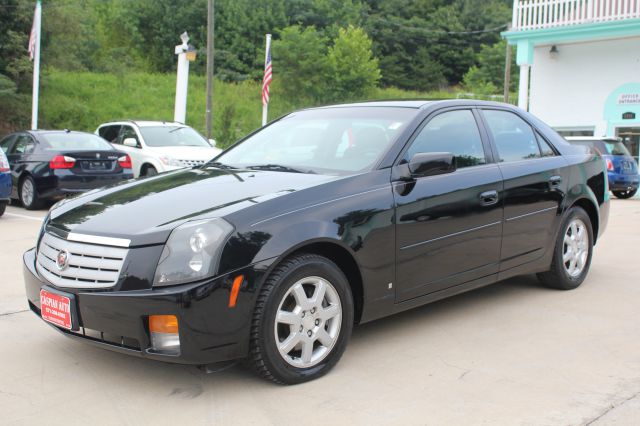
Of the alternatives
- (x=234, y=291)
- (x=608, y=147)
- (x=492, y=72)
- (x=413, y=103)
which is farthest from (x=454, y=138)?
(x=492, y=72)

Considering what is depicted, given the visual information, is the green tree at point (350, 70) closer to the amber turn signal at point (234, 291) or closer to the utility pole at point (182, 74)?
the utility pole at point (182, 74)

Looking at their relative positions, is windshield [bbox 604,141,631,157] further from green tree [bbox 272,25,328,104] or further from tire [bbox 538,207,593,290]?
green tree [bbox 272,25,328,104]

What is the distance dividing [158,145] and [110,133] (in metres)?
1.93

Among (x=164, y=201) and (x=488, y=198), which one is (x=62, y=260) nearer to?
(x=164, y=201)

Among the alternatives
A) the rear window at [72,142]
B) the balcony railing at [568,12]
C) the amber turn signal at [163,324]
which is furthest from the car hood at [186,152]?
the balcony railing at [568,12]

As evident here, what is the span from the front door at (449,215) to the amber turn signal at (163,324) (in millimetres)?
1460

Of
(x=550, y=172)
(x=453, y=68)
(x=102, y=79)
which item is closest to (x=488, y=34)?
(x=453, y=68)

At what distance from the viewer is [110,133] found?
1563 centimetres

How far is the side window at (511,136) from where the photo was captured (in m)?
5.21

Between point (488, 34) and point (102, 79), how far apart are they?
146 ft

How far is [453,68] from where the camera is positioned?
69250 millimetres

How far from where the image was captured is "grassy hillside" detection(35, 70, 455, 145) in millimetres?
29625

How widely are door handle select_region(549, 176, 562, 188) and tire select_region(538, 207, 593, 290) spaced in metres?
0.32

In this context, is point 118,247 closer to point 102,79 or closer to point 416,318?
point 416,318
